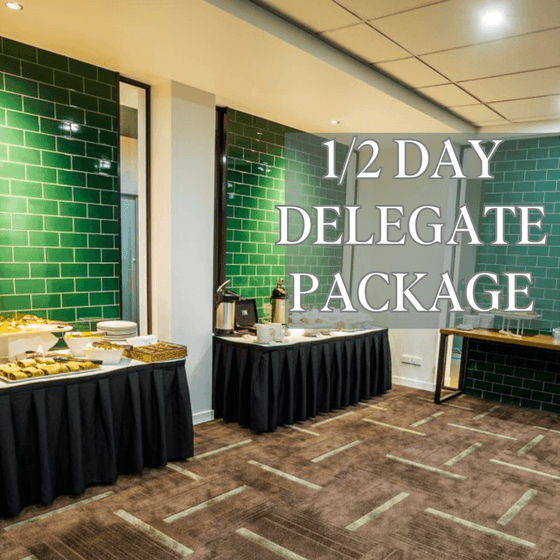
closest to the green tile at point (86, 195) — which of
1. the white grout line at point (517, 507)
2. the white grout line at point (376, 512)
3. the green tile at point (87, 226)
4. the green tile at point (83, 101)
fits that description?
the green tile at point (87, 226)

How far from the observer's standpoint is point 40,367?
2.51 metres

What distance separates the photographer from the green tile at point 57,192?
3.04 meters

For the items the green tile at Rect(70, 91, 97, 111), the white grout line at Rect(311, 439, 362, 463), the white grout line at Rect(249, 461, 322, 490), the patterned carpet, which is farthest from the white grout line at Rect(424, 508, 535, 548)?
the green tile at Rect(70, 91, 97, 111)

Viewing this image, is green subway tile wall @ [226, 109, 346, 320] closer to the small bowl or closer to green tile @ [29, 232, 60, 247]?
green tile @ [29, 232, 60, 247]

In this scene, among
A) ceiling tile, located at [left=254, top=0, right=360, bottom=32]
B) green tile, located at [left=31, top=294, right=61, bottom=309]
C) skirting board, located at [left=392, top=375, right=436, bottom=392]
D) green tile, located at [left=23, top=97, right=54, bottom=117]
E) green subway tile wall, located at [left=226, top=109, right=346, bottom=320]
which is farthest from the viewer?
skirting board, located at [left=392, top=375, right=436, bottom=392]

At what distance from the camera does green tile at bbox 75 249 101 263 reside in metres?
3.21

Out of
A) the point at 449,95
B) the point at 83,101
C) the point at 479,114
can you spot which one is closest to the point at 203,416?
the point at 83,101

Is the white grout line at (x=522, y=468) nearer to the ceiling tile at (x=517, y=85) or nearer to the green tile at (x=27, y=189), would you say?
the ceiling tile at (x=517, y=85)

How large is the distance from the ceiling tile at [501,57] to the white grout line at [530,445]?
8.92 feet

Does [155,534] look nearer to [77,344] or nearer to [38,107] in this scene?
[77,344]

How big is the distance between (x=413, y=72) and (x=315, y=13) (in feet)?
3.85

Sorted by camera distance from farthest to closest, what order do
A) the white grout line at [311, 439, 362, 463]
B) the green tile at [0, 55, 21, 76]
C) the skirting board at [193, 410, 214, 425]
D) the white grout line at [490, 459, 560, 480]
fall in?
the skirting board at [193, 410, 214, 425] < the white grout line at [311, 439, 362, 463] < the white grout line at [490, 459, 560, 480] < the green tile at [0, 55, 21, 76]

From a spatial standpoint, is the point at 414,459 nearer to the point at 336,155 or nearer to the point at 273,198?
the point at 273,198

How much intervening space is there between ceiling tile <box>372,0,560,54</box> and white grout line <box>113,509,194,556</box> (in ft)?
9.55
